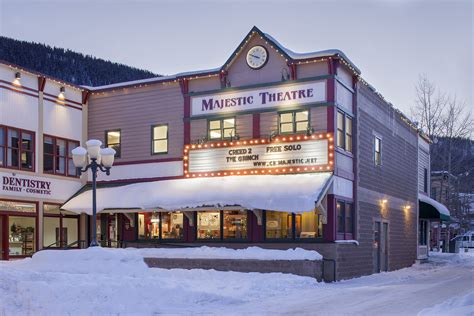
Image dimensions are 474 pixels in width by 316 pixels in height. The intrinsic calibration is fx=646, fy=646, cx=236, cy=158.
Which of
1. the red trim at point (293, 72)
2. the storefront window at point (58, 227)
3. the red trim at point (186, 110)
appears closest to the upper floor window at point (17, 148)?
the storefront window at point (58, 227)

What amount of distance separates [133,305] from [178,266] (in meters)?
10.8

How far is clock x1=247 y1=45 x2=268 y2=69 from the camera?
25.8 m

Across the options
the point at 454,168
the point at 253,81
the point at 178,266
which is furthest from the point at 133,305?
the point at 454,168

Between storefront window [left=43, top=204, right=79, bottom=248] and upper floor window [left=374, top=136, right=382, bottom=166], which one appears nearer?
storefront window [left=43, top=204, right=79, bottom=248]

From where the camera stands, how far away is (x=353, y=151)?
26.4 meters

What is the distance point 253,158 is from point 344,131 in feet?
12.3

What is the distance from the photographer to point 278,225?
81.3 feet

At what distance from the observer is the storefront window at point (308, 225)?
24219 millimetres

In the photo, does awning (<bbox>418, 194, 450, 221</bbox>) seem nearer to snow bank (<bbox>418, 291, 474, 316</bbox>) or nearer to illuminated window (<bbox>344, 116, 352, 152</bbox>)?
illuminated window (<bbox>344, 116, 352, 152</bbox>)

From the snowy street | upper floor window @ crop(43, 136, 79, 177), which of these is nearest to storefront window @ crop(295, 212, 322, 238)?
the snowy street

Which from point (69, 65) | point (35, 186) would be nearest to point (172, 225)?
point (35, 186)

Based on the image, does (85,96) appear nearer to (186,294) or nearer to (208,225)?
(208,225)

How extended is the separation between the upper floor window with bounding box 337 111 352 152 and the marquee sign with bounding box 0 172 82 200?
12361mm

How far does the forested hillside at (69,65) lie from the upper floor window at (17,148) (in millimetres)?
76468
